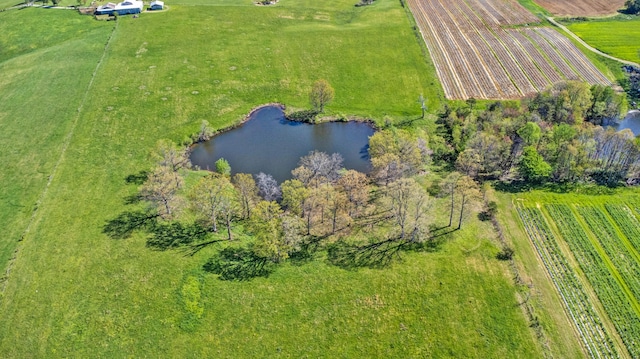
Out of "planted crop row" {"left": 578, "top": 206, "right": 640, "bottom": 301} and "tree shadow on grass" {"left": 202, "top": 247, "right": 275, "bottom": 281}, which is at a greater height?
"planted crop row" {"left": 578, "top": 206, "right": 640, "bottom": 301}

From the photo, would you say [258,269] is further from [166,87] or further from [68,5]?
[68,5]

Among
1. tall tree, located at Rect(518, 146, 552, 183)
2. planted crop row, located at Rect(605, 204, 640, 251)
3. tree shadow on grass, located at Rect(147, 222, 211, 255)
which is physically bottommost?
tree shadow on grass, located at Rect(147, 222, 211, 255)

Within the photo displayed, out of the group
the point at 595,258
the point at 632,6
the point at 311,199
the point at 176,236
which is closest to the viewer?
the point at 595,258

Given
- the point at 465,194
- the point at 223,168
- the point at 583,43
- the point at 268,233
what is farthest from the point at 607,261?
the point at 583,43

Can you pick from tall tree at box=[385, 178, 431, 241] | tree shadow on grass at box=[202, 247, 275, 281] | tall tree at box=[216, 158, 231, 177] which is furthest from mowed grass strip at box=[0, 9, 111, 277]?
tall tree at box=[385, 178, 431, 241]

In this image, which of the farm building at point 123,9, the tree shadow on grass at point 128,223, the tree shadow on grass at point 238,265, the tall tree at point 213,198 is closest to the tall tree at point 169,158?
the tree shadow on grass at point 128,223

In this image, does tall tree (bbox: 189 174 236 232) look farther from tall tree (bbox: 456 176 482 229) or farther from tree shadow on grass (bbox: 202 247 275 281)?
tall tree (bbox: 456 176 482 229)

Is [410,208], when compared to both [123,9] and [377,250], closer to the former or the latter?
[377,250]
